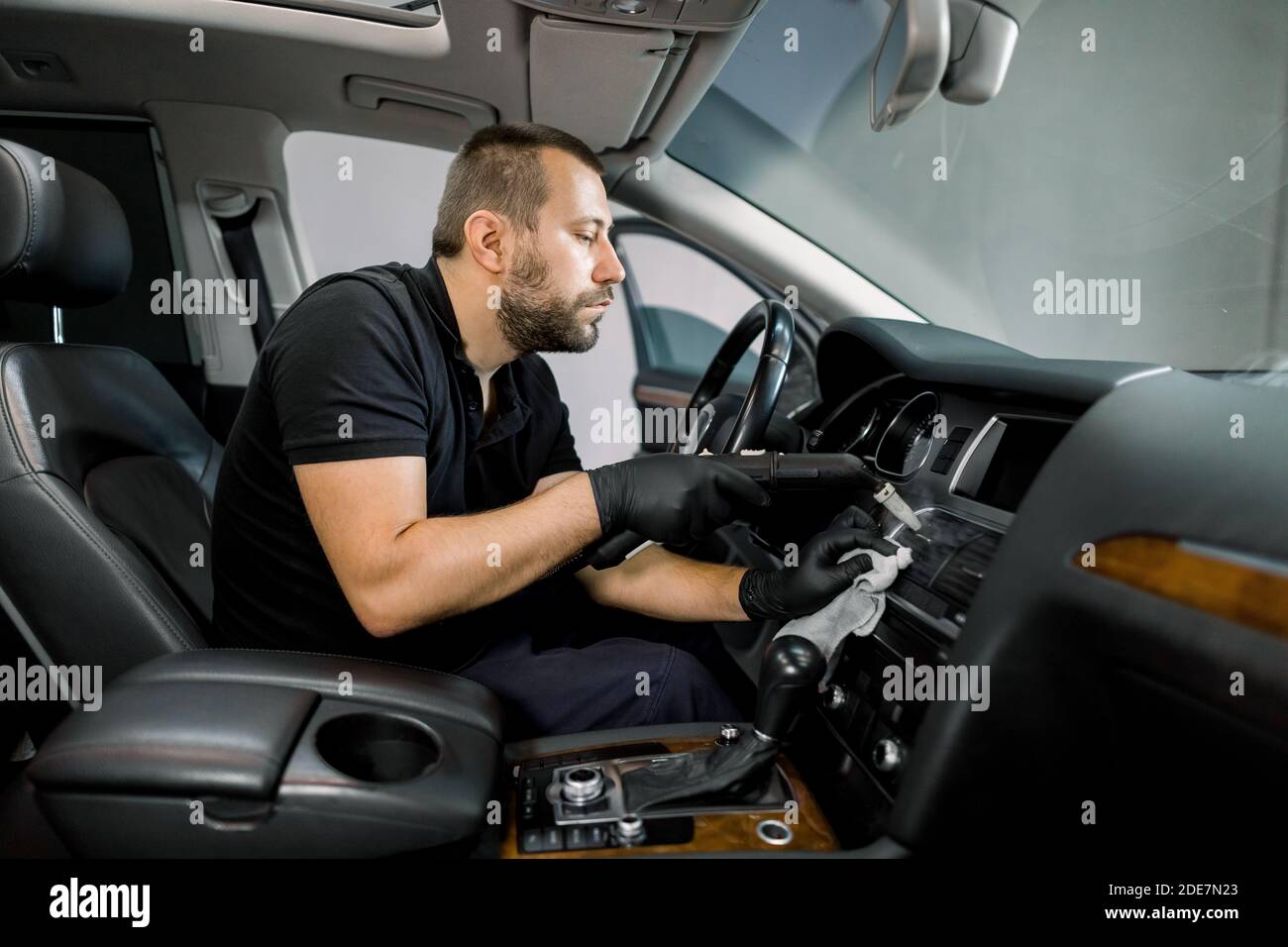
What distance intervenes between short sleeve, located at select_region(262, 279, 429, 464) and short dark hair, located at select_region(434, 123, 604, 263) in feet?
0.88

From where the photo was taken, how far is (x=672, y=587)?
58.6 inches

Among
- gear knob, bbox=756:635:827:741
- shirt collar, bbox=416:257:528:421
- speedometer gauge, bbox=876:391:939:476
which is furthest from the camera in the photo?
shirt collar, bbox=416:257:528:421

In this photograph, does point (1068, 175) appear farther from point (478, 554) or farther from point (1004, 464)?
point (478, 554)

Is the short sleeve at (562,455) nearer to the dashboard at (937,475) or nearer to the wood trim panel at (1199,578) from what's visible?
the dashboard at (937,475)

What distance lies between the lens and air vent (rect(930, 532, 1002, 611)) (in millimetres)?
966

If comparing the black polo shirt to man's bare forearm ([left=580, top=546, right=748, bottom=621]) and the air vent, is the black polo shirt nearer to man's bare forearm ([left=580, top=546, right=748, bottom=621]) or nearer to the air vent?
man's bare forearm ([left=580, top=546, right=748, bottom=621])

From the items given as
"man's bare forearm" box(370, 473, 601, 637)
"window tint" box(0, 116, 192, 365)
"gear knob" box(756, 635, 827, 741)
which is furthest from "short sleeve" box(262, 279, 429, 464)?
"window tint" box(0, 116, 192, 365)

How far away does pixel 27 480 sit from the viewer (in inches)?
46.0

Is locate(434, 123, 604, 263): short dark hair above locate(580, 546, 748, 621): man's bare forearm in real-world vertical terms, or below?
above

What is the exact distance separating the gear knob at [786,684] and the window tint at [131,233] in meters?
1.97

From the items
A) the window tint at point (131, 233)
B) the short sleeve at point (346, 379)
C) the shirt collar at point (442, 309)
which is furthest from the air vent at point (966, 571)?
the window tint at point (131, 233)

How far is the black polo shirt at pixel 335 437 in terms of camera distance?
1.12 m
